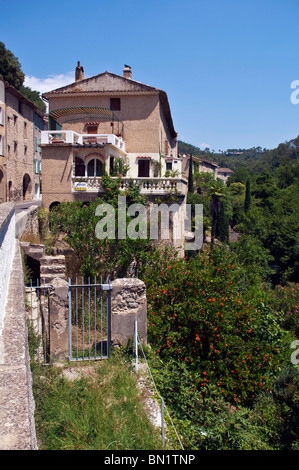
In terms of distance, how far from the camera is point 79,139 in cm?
2006

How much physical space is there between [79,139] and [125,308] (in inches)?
615

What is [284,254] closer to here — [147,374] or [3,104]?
[3,104]

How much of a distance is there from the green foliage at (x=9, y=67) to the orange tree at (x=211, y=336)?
44620 millimetres

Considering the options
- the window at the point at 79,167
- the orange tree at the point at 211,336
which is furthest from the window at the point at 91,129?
the orange tree at the point at 211,336

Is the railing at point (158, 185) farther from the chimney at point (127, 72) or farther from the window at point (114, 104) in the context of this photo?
the chimney at point (127, 72)

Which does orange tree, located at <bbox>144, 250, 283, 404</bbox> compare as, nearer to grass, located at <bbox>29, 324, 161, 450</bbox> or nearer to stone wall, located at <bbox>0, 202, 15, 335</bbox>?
grass, located at <bbox>29, 324, 161, 450</bbox>

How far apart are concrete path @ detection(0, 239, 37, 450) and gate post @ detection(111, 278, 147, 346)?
1.68m

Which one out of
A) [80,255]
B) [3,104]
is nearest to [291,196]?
[3,104]

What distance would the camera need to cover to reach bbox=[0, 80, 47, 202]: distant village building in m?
30.9

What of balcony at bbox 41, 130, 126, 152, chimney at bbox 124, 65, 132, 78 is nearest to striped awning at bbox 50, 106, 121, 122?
balcony at bbox 41, 130, 126, 152

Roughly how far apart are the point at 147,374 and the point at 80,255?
7781 mm

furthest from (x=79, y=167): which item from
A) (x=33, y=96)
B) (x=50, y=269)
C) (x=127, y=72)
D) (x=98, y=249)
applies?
(x=33, y=96)

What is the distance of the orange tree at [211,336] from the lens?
24.5 feet

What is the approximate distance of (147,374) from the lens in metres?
5.67
